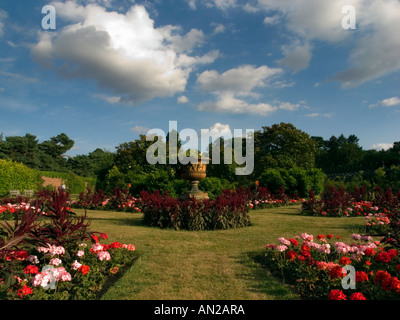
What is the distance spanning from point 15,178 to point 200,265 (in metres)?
21.5

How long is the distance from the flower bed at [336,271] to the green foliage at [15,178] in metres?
20.8

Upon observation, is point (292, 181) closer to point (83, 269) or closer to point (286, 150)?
point (286, 150)

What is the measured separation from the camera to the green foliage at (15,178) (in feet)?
64.5

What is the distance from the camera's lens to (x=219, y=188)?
→ 1383 centimetres

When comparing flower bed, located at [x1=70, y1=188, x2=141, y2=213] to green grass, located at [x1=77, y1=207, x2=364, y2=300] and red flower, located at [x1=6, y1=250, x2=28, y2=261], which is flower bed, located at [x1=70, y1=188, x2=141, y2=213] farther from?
red flower, located at [x1=6, y1=250, x2=28, y2=261]

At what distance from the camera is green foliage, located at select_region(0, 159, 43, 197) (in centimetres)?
1966

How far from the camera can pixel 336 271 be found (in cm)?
308

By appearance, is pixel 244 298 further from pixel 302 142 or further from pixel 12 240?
pixel 302 142

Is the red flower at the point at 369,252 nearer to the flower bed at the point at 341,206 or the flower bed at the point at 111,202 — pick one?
the flower bed at the point at 341,206

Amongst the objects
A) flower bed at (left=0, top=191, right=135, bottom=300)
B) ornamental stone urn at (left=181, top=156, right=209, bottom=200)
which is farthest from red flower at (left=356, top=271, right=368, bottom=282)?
ornamental stone urn at (left=181, top=156, right=209, bottom=200)

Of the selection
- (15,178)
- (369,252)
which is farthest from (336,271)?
(15,178)

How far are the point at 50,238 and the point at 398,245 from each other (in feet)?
15.9

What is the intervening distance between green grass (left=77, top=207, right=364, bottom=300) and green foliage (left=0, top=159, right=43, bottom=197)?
55.5 feet
